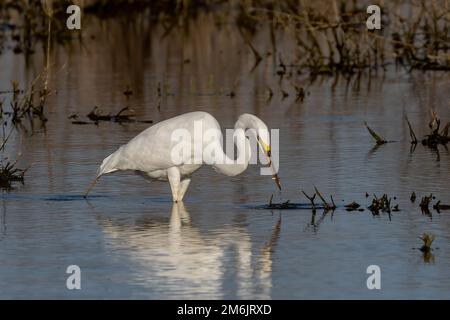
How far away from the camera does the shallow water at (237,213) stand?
7.77 meters

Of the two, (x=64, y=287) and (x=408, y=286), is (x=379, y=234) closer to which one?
(x=408, y=286)

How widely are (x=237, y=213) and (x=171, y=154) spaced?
0.75 m

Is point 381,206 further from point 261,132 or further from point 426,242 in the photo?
point 426,242

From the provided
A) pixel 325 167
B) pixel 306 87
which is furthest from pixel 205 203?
pixel 306 87

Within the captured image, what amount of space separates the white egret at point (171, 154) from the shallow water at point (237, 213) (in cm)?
25

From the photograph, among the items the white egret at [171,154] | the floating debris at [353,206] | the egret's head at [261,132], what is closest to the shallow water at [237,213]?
the floating debris at [353,206]

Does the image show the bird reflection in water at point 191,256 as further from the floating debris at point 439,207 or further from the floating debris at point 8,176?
the floating debris at point 8,176

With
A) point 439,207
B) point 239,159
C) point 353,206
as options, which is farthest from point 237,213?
point 439,207

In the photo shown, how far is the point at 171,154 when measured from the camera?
1023 cm

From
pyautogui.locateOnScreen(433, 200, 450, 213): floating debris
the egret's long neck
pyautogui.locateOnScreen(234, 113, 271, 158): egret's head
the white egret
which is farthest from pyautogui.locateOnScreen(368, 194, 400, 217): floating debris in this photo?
the egret's long neck

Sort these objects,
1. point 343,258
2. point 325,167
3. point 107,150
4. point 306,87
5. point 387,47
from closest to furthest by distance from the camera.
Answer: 1. point 343,258
2. point 325,167
3. point 107,150
4. point 306,87
5. point 387,47

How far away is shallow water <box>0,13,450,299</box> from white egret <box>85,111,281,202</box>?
245mm
